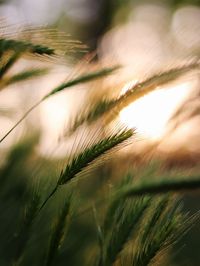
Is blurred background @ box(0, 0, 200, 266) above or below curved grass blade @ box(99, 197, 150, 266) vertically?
above

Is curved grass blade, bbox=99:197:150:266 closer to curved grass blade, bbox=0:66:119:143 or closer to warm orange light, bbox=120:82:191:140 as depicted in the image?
warm orange light, bbox=120:82:191:140

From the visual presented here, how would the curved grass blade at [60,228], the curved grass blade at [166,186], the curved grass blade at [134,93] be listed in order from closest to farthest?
the curved grass blade at [166,186]
the curved grass blade at [60,228]
the curved grass blade at [134,93]

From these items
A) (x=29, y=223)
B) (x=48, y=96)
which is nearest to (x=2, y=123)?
(x=48, y=96)

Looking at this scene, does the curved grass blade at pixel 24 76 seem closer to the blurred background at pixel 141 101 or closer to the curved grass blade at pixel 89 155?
the blurred background at pixel 141 101

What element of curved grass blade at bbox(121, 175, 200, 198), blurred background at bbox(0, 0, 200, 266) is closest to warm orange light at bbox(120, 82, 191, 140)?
blurred background at bbox(0, 0, 200, 266)

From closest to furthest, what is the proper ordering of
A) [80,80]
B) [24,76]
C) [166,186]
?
1. [166,186]
2. [80,80]
3. [24,76]

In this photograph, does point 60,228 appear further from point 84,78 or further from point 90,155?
point 84,78

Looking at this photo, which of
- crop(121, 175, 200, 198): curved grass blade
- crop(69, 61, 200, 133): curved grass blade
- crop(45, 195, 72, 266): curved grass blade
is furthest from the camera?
crop(69, 61, 200, 133): curved grass blade

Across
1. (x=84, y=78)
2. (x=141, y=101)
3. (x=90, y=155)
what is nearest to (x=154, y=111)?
(x=141, y=101)

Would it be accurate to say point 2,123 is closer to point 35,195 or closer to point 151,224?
point 35,195

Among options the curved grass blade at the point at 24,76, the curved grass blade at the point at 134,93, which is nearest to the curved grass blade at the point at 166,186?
the curved grass blade at the point at 134,93

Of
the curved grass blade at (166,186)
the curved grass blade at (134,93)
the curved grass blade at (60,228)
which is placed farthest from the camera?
the curved grass blade at (134,93)
